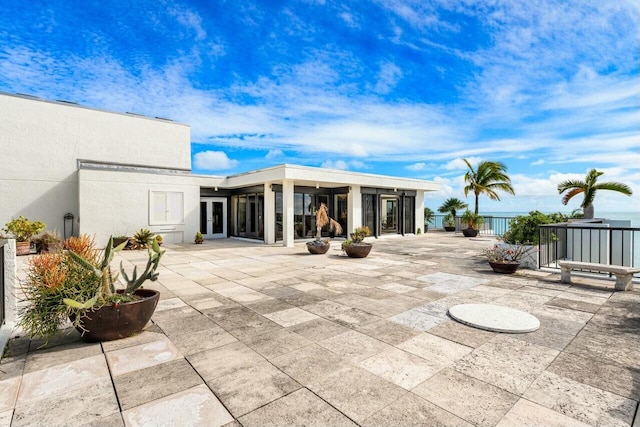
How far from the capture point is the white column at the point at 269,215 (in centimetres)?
1427

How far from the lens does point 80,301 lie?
3.46 metres

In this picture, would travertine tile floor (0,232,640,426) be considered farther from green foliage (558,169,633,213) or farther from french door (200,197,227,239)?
french door (200,197,227,239)

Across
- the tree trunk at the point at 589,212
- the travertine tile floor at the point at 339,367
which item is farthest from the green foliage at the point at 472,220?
the travertine tile floor at the point at 339,367

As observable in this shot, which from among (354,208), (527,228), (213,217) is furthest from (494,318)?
(213,217)

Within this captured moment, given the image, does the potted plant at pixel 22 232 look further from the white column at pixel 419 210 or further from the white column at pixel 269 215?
the white column at pixel 419 210

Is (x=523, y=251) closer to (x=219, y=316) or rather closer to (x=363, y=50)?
(x=219, y=316)

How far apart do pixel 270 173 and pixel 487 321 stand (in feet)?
35.2

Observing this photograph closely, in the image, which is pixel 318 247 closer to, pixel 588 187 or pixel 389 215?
pixel 389 215

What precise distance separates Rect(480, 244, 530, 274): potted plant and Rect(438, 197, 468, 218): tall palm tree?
12393 mm

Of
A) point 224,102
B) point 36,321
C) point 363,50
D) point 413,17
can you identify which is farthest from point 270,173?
point 36,321

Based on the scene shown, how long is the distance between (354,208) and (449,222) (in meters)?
8.51

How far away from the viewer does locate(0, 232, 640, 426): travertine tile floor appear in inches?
89.1

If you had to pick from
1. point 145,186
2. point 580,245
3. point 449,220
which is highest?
point 145,186

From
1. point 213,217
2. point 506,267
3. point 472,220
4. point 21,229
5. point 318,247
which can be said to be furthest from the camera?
point 472,220
